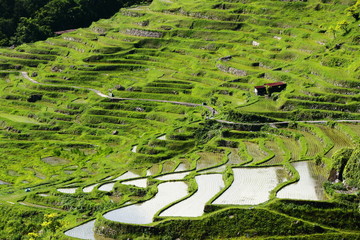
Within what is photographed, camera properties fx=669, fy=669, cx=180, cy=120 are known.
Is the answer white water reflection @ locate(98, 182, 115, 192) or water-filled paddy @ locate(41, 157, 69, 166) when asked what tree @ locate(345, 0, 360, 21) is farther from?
white water reflection @ locate(98, 182, 115, 192)

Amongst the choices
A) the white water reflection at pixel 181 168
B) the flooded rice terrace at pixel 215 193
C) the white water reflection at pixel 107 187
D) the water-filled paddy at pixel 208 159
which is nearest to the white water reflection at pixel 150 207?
the flooded rice terrace at pixel 215 193

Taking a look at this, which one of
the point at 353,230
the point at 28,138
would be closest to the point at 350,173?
the point at 353,230

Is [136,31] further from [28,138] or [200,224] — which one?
[200,224]

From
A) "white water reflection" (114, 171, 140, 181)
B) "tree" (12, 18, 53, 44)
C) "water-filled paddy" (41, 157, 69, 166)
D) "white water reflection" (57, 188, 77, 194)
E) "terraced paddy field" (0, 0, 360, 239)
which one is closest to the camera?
"terraced paddy field" (0, 0, 360, 239)

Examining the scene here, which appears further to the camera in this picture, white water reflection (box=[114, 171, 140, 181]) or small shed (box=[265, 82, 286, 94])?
small shed (box=[265, 82, 286, 94])

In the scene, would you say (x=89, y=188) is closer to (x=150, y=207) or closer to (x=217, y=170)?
(x=217, y=170)

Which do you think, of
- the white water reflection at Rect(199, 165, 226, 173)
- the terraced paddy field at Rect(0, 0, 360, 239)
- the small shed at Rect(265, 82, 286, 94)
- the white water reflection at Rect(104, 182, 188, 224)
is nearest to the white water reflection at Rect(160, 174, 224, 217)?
the terraced paddy field at Rect(0, 0, 360, 239)
